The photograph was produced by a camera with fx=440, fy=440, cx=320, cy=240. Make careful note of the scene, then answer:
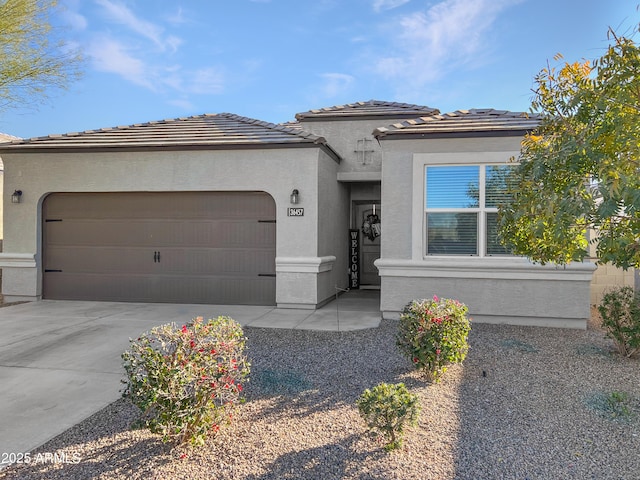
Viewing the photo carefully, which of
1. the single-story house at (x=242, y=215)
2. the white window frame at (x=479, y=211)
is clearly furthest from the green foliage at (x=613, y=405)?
the white window frame at (x=479, y=211)

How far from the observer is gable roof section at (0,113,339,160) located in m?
9.12

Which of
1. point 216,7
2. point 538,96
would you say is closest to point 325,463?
point 538,96

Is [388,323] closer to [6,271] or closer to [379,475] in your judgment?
[379,475]

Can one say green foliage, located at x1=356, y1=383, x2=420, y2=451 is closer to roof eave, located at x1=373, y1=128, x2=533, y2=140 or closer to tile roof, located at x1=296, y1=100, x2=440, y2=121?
roof eave, located at x1=373, y1=128, x2=533, y2=140

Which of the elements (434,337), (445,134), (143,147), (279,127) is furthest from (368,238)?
(434,337)

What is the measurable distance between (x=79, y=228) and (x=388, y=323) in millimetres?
7180

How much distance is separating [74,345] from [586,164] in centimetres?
661

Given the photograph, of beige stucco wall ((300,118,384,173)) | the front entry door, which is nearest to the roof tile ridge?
beige stucco wall ((300,118,384,173))

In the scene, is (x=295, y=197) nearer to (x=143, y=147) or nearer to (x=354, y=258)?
(x=143, y=147)

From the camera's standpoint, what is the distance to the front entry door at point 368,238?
12.4m

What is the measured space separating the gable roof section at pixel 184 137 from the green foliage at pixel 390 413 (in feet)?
21.3

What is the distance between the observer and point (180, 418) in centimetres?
308

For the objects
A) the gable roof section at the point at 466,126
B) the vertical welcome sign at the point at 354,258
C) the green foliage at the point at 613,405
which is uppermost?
the gable roof section at the point at 466,126

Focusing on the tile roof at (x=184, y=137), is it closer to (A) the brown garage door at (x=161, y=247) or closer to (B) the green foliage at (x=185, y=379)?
(A) the brown garage door at (x=161, y=247)
